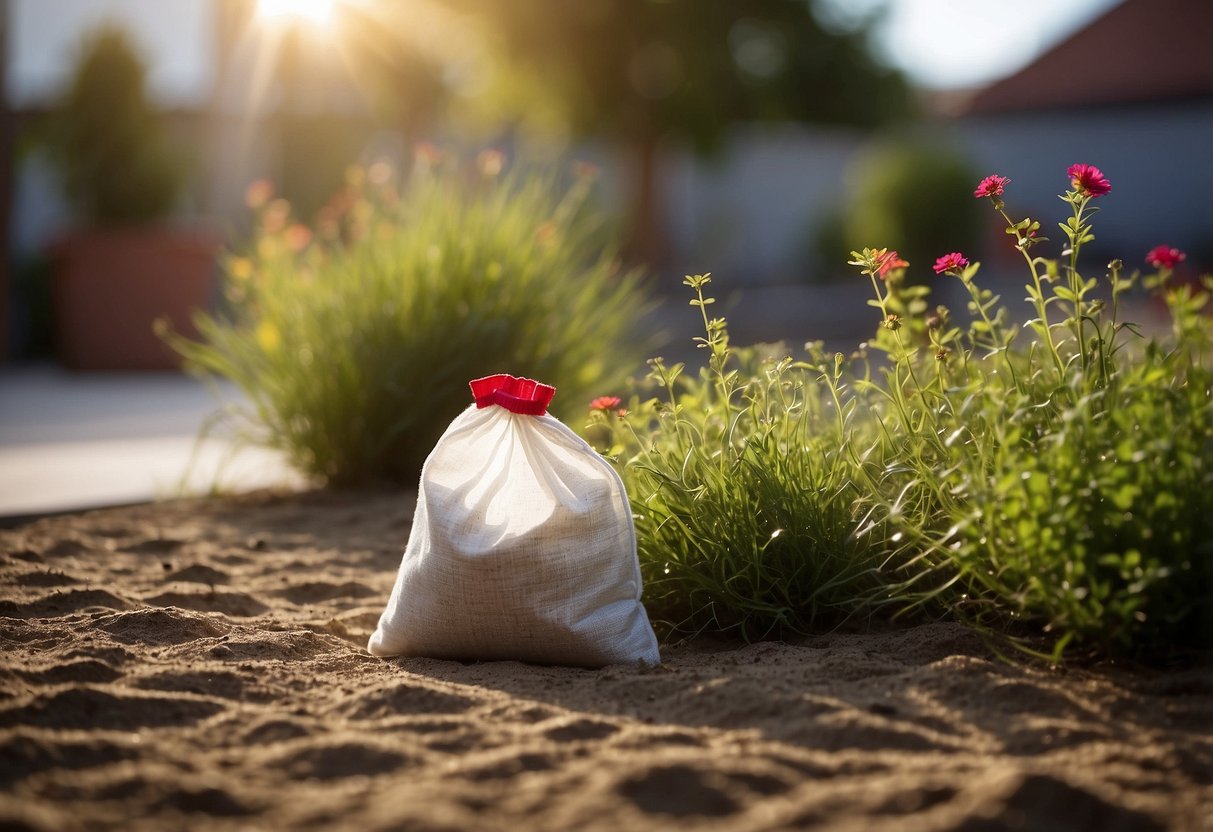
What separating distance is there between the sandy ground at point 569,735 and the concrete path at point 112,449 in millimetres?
1456

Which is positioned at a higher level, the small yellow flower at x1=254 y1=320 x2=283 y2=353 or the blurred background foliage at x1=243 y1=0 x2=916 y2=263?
the blurred background foliage at x1=243 y1=0 x2=916 y2=263

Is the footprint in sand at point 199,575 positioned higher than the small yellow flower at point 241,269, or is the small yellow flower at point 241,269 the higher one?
the small yellow flower at point 241,269

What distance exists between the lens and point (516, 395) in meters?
2.03

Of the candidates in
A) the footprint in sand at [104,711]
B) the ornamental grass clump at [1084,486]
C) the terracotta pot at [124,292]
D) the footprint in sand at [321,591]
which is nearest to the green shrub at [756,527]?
the ornamental grass clump at [1084,486]

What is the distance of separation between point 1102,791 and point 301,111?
48.5 ft

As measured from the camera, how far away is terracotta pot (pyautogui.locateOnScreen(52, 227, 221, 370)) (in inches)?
313

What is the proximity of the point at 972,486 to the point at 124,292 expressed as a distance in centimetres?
739

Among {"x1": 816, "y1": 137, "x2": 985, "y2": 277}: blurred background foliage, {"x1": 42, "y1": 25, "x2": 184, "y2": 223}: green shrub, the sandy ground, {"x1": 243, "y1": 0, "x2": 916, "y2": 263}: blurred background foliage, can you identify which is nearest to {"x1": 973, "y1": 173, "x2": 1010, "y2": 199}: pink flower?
the sandy ground

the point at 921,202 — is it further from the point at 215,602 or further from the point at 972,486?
the point at 972,486

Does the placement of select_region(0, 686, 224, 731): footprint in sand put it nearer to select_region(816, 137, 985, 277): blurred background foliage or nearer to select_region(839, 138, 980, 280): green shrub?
select_region(816, 137, 985, 277): blurred background foliage

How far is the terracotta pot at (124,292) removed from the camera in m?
7.94

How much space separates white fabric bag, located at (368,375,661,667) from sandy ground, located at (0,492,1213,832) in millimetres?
62

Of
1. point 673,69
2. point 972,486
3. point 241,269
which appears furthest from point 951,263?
point 673,69

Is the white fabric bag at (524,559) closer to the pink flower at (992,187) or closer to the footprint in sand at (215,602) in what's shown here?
the footprint in sand at (215,602)
